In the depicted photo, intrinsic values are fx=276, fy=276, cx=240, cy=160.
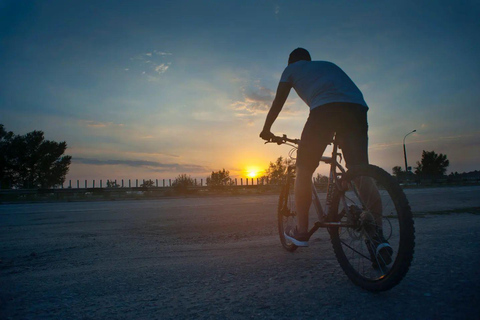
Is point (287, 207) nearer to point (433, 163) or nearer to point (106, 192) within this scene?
point (106, 192)

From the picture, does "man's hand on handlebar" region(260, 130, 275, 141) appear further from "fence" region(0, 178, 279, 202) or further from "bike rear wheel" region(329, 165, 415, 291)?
"fence" region(0, 178, 279, 202)

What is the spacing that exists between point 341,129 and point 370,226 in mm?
834

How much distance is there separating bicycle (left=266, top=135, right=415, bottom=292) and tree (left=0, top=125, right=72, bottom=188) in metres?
49.6

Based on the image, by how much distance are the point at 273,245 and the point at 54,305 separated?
2455mm

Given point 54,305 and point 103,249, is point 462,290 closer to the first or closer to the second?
point 54,305

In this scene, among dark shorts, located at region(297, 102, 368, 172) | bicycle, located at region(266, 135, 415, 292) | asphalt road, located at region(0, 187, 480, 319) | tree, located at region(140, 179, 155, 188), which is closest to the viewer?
asphalt road, located at region(0, 187, 480, 319)

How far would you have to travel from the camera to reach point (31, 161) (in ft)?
142

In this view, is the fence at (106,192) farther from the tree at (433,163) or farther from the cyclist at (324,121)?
the tree at (433,163)

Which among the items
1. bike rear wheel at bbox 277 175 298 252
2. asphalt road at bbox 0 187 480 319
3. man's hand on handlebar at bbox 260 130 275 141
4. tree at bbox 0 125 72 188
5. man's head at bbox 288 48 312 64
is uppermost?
tree at bbox 0 125 72 188

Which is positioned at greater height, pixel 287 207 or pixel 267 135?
pixel 267 135

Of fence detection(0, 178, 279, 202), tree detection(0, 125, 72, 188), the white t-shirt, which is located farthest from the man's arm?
tree detection(0, 125, 72, 188)

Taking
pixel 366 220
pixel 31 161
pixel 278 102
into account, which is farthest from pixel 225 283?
pixel 31 161

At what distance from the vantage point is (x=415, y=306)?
1554 mm

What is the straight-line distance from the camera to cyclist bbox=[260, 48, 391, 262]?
2367 millimetres
